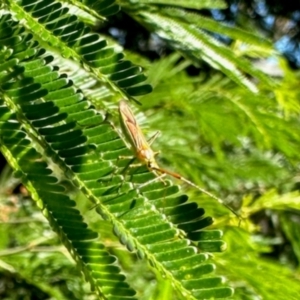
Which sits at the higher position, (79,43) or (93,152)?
(79,43)

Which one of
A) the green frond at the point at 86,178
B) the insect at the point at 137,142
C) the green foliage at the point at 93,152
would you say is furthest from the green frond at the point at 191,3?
the green frond at the point at 86,178

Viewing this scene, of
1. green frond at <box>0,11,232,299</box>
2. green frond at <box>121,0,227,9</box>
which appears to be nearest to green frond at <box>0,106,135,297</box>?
green frond at <box>0,11,232,299</box>

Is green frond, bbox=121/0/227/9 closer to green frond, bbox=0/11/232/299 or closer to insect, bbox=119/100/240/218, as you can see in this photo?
insect, bbox=119/100/240/218

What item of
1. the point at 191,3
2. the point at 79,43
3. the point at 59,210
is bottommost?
the point at 59,210

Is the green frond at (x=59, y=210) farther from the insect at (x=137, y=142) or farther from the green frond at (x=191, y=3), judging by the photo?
the green frond at (x=191, y=3)

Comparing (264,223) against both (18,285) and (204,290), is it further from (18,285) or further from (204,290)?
(204,290)

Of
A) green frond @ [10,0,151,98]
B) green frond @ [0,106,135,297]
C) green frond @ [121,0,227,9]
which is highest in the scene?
green frond @ [121,0,227,9]

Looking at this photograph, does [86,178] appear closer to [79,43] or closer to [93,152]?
[93,152]

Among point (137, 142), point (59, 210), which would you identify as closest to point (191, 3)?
point (137, 142)

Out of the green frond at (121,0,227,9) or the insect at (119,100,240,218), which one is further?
the green frond at (121,0,227,9)
